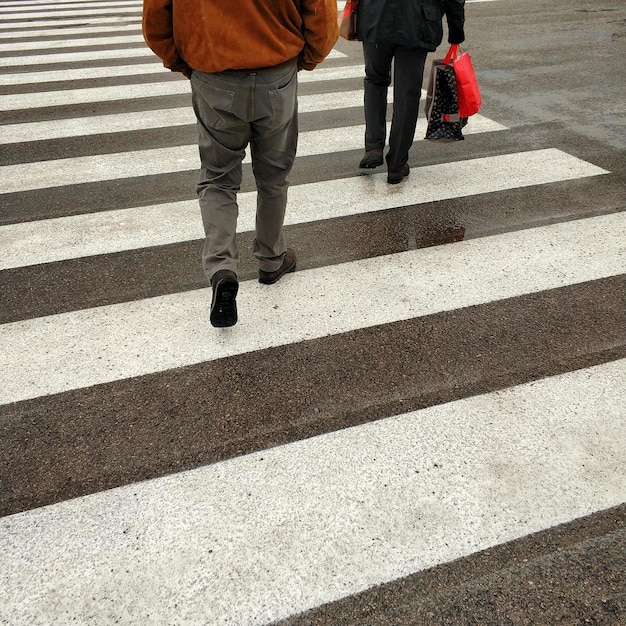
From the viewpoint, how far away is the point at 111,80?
799 cm

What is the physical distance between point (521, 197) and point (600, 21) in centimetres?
744

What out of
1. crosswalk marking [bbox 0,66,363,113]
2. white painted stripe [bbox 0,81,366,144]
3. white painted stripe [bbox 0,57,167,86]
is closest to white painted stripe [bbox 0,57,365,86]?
white painted stripe [bbox 0,57,167,86]

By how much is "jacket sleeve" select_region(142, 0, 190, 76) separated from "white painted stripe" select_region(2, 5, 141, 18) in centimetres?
1062

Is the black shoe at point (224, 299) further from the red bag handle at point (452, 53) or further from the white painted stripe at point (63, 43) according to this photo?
the white painted stripe at point (63, 43)

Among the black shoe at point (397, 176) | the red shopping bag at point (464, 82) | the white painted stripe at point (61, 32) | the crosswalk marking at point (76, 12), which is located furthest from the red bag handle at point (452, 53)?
the crosswalk marking at point (76, 12)

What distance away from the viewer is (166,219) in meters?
4.47

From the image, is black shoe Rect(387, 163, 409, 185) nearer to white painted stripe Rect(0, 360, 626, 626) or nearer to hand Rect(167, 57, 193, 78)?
hand Rect(167, 57, 193, 78)

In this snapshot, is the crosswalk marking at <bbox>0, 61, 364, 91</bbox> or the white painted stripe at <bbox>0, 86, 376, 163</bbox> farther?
the crosswalk marking at <bbox>0, 61, 364, 91</bbox>

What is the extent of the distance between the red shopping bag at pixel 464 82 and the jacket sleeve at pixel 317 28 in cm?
180

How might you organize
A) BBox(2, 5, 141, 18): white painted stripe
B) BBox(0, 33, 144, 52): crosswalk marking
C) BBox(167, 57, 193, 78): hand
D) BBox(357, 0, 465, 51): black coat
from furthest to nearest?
BBox(2, 5, 141, 18): white painted stripe, BBox(0, 33, 144, 52): crosswalk marking, BBox(357, 0, 465, 51): black coat, BBox(167, 57, 193, 78): hand

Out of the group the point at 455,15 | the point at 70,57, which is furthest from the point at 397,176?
the point at 70,57

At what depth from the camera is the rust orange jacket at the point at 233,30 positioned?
2705mm

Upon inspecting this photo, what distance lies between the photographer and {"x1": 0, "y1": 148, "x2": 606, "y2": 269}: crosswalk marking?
416cm

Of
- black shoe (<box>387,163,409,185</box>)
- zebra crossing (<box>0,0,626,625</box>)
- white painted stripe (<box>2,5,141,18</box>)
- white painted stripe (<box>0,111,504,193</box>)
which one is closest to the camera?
zebra crossing (<box>0,0,626,625</box>)
